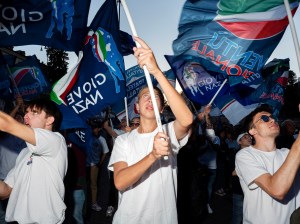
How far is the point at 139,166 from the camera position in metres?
2.25

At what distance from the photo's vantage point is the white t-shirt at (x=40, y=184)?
2.87m

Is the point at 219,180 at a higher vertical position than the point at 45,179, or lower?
lower

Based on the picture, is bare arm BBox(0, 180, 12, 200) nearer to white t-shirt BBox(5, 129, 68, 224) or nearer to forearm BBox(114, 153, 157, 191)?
white t-shirt BBox(5, 129, 68, 224)

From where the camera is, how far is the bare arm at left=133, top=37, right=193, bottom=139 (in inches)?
85.8

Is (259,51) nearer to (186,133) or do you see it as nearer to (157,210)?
(186,133)

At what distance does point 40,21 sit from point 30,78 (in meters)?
3.99

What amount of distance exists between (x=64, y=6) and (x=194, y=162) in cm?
415

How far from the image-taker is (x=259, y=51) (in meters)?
4.58

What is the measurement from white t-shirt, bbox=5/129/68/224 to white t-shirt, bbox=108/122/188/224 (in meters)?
0.69

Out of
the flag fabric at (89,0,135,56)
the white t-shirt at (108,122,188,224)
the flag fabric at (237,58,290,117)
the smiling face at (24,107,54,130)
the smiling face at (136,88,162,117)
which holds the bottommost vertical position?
the flag fabric at (237,58,290,117)

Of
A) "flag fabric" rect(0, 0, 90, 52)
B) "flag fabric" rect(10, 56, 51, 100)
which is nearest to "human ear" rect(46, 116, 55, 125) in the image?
"flag fabric" rect(0, 0, 90, 52)

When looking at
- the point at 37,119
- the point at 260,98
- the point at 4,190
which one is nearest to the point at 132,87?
the point at 260,98

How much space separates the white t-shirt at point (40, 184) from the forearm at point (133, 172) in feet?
2.78

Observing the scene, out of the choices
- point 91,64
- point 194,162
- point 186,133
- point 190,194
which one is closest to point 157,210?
point 186,133
